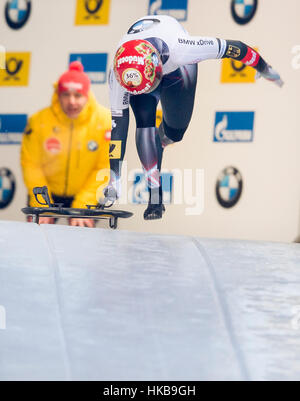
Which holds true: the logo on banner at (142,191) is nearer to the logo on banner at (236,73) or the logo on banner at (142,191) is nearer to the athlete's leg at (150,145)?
the athlete's leg at (150,145)

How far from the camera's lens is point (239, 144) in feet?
7.23

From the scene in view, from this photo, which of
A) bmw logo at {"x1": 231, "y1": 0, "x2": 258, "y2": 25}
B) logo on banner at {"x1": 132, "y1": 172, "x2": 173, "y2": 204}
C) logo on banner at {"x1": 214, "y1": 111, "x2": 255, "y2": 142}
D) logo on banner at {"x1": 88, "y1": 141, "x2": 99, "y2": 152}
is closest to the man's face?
logo on banner at {"x1": 88, "y1": 141, "x2": 99, "y2": 152}

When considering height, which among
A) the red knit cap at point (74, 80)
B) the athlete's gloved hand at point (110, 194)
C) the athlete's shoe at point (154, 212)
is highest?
the red knit cap at point (74, 80)

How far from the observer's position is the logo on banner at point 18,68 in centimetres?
227

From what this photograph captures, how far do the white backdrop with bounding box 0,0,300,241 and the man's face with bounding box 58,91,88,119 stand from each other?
6cm

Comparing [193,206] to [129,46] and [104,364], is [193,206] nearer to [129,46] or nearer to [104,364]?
[129,46]

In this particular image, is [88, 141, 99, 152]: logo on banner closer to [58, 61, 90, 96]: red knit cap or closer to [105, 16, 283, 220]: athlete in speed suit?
[105, 16, 283, 220]: athlete in speed suit

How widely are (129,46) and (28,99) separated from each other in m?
0.45

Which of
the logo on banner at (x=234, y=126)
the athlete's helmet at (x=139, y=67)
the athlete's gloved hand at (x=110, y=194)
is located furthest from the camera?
the logo on banner at (x=234, y=126)

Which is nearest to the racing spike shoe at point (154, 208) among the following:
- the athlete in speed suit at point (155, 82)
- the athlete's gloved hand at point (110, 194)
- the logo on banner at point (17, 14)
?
the athlete in speed suit at point (155, 82)

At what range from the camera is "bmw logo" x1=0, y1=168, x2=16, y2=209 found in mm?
2215

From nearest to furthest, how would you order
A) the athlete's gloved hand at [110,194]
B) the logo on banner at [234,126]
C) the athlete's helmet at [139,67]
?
the athlete's helmet at [139,67] → the athlete's gloved hand at [110,194] → the logo on banner at [234,126]

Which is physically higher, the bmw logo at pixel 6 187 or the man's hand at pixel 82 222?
the bmw logo at pixel 6 187

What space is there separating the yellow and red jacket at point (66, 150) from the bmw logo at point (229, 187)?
407 millimetres
